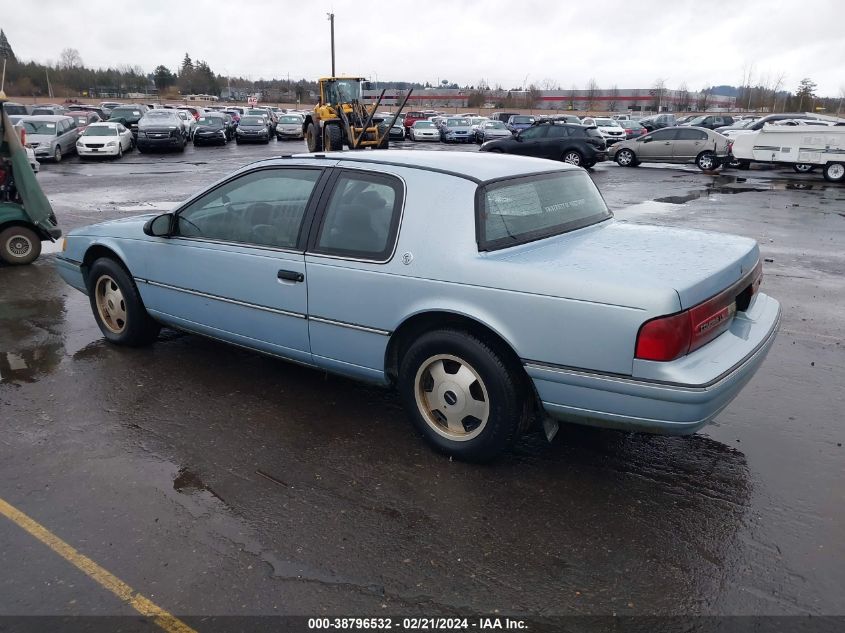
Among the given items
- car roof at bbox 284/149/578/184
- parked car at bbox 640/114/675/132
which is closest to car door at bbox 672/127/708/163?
parked car at bbox 640/114/675/132

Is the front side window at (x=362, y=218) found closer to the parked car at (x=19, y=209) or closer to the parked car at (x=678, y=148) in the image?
the parked car at (x=19, y=209)

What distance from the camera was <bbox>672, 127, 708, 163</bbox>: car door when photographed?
2295 centimetres

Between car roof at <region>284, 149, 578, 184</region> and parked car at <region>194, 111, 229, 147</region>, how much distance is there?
1146 inches

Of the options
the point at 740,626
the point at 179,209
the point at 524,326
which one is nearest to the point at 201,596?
the point at 524,326

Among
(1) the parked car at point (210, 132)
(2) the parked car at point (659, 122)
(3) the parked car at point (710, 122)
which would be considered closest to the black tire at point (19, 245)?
(1) the parked car at point (210, 132)

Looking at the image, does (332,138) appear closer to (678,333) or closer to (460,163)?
(460,163)

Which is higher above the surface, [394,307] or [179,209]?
[179,209]

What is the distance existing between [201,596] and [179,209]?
10.1ft

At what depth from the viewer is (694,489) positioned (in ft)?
11.5

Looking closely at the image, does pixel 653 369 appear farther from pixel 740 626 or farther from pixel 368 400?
pixel 368 400

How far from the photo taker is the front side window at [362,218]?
3830 millimetres

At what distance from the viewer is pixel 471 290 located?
344cm

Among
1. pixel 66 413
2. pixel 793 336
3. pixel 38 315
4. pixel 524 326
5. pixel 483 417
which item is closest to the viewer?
pixel 524 326

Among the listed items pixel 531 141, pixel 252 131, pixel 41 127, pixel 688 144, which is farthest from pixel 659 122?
pixel 41 127
